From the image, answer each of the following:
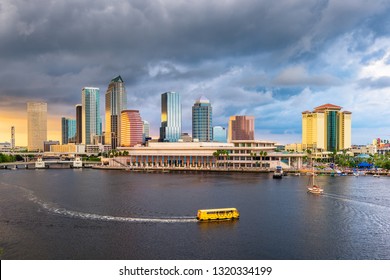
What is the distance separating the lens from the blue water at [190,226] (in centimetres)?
2814

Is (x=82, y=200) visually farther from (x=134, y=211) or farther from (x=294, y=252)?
(x=294, y=252)

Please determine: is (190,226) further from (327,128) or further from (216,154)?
(327,128)

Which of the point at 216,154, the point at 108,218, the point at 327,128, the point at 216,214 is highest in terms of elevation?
the point at 327,128

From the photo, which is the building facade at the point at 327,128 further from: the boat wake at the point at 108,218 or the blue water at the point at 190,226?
the boat wake at the point at 108,218

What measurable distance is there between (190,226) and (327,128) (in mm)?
150403

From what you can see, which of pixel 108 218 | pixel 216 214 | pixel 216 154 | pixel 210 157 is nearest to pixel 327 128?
pixel 210 157

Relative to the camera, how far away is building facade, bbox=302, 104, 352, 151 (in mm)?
172125

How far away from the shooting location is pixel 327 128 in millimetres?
173375

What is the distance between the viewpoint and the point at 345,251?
92.8 feet

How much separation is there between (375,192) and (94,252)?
4407cm

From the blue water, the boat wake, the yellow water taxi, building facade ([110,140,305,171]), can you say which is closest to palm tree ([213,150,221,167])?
building facade ([110,140,305,171])

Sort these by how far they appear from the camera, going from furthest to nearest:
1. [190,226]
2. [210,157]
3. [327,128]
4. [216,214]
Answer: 1. [327,128]
2. [210,157]
3. [216,214]
4. [190,226]

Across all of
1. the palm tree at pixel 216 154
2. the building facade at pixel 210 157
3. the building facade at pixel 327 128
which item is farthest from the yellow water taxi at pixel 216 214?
the building facade at pixel 327 128

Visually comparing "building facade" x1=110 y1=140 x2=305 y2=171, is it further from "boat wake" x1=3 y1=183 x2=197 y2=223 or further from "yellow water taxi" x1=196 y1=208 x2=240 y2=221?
"boat wake" x1=3 y1=183 x2=197 y2=223
